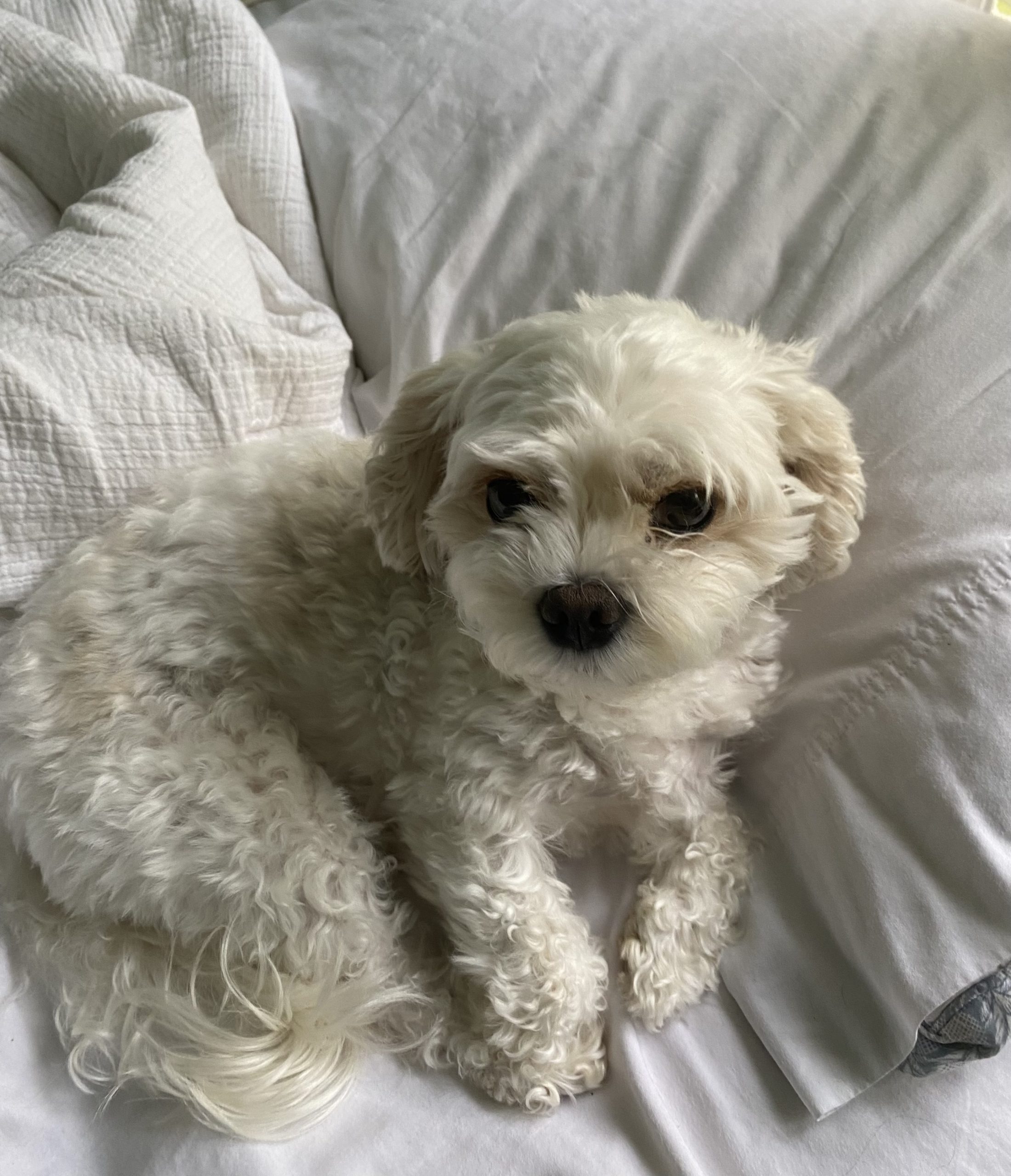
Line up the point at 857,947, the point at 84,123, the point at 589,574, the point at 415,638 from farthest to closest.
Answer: the point at 84,123 < the point at 415,638 < the point at 857,947 < the point at 589,574

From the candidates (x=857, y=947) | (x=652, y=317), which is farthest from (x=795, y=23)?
(x=857, y=947)

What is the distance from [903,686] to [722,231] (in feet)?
2.46

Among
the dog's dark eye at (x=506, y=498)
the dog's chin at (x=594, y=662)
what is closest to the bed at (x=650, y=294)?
the dog's chin at (x=594, y=662)

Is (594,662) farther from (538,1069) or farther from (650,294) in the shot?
(650,294)

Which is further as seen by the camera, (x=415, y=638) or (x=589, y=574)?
(x=415, y=638)

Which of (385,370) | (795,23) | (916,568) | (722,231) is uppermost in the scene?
(795,23)

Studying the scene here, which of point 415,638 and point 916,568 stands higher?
point 916,568

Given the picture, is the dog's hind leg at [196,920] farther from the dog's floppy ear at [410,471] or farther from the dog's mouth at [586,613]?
the dog's mouth at [586,613]

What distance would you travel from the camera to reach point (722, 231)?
1379 mm

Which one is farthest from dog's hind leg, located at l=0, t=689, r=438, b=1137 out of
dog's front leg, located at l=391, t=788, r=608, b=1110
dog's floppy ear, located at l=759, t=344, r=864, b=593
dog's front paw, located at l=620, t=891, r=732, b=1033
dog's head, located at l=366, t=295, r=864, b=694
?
dog's floppy ear, located at l=759, t=344, r=864, b=593

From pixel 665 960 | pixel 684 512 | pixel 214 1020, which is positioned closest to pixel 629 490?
pixel 684 512

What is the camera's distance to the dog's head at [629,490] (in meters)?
0.92

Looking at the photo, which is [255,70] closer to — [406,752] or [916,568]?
[406,752]

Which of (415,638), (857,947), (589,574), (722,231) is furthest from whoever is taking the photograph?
(722,231)
